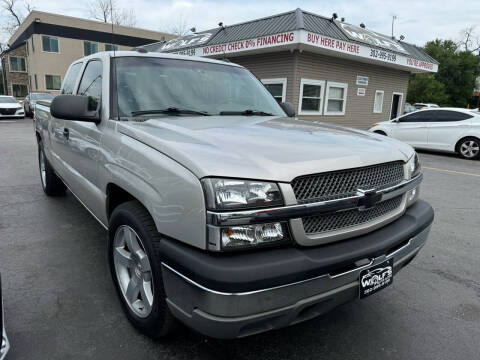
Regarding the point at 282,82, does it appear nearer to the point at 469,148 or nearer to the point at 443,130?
the point at 443,130

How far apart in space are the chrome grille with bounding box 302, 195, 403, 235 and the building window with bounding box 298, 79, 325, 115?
1254 cm

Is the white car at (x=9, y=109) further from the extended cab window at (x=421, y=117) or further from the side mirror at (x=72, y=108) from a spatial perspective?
the side mirror at (x=72, y=108)

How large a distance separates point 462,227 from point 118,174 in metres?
4.41

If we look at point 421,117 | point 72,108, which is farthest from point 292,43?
point 72,108

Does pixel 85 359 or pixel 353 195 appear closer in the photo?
pixel 353 195

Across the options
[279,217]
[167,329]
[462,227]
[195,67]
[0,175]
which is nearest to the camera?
[279,217]

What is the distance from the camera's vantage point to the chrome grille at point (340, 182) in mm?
1787

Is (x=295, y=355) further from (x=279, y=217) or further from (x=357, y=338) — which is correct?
(x=279, y=217)

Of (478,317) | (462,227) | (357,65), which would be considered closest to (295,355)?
(478,317)

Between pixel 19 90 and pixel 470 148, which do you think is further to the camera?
pixel 19 90

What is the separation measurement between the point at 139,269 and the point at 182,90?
1491mm

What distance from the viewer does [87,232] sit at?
4.05 m

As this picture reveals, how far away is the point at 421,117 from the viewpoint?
11.8m

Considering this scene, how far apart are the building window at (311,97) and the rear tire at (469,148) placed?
563cm
